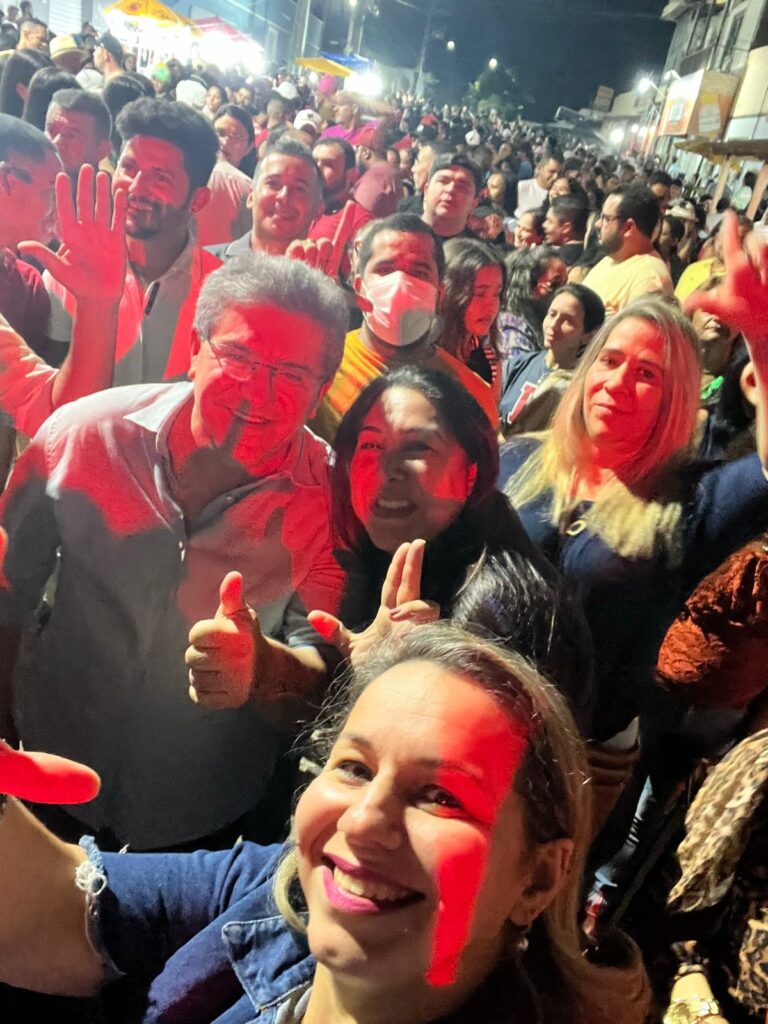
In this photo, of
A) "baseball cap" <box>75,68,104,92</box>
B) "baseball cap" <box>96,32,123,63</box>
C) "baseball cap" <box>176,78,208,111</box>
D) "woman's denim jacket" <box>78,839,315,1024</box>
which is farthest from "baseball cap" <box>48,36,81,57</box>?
"woman's denim jacket" <box>78,839,315,1024</box>

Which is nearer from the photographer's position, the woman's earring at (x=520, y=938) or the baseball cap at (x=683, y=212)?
the woman's earring at (x=520, y=938)

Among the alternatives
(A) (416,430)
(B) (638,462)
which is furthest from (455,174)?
(B) (638,462)

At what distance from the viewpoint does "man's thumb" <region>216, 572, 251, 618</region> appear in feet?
3.56

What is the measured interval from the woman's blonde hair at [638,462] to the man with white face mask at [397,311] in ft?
0.38

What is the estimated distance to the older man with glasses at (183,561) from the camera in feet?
3.39

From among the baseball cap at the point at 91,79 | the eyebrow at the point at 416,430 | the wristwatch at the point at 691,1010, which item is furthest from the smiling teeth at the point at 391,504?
the wristwatch at the point at 691,1010

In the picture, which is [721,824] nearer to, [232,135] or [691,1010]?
[691,1010]

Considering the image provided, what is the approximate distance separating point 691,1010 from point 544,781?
61 centimetres

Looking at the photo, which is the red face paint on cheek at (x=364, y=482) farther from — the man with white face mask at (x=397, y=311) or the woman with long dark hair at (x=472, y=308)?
the woman with long dark hair at (x=472, y=308)

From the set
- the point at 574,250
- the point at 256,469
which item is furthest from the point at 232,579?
the point at 574,250

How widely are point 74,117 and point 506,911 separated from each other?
53.6 inches

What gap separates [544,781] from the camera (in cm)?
92

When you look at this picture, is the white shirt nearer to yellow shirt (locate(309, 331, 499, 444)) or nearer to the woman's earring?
yellow shirt (locate(309, 331, 499, 444))

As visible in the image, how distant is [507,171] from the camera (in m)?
1.31
